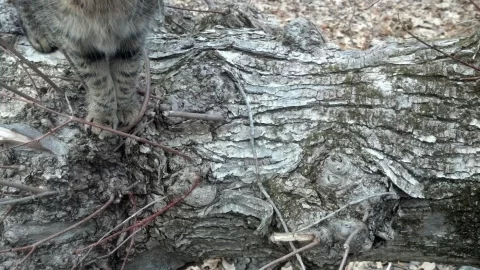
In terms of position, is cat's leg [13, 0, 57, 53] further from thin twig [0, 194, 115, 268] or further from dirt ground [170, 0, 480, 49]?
dirt ground [170, 0, 480, 49]

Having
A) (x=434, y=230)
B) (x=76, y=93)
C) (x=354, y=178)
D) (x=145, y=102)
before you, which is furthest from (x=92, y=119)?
(x=434, y=230)

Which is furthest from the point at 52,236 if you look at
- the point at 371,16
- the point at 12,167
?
the point at 371,16

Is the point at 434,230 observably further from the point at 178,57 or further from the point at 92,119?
the point at 92,119

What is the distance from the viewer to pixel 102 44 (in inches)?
80.6

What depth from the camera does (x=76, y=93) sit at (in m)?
2.12

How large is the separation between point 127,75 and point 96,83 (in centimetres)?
14

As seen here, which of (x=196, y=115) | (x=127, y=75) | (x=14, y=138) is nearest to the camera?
(x=14, y=138)

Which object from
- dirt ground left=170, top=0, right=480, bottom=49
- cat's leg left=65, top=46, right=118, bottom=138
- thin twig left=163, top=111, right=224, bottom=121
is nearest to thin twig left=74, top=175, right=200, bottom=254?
thin twig left=163, top=111, right=224, bottom=121

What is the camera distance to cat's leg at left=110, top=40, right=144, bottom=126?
7.07 ft

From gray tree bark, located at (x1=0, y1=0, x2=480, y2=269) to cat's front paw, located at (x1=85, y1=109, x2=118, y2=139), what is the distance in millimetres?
33

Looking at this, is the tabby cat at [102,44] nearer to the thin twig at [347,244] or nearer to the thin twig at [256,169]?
the thin twig at [256,169]

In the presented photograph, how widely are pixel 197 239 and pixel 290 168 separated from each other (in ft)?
1.50

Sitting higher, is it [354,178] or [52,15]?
[52,15]

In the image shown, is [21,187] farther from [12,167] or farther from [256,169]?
[256,169]
